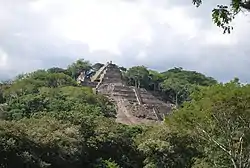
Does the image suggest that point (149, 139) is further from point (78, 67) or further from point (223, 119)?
point (78, 67)

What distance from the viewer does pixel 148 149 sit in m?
31.6

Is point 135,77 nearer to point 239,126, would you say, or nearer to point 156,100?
point 156,100

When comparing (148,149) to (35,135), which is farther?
(148,149)

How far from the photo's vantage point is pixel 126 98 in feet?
251

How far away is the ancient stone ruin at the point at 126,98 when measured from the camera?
6806 centimetres

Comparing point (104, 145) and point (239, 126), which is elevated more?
point (239, 126)

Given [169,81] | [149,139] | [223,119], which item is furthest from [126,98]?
[223,119]

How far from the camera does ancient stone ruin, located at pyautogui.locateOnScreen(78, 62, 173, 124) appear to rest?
68.1 metres

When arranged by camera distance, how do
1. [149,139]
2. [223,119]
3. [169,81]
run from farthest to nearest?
[169,81] < [149,139] < [223,119]

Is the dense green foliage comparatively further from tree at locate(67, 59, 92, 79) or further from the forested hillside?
the forested hillside

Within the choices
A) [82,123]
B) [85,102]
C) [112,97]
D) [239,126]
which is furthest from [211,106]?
[112,97]

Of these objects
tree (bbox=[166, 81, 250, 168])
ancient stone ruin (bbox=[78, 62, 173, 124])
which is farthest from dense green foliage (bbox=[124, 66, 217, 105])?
tree (bbox=[166, 81, 250, 168])

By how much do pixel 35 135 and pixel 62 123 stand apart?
4.37 m

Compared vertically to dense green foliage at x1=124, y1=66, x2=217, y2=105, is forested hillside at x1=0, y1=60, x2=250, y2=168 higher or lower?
lower
